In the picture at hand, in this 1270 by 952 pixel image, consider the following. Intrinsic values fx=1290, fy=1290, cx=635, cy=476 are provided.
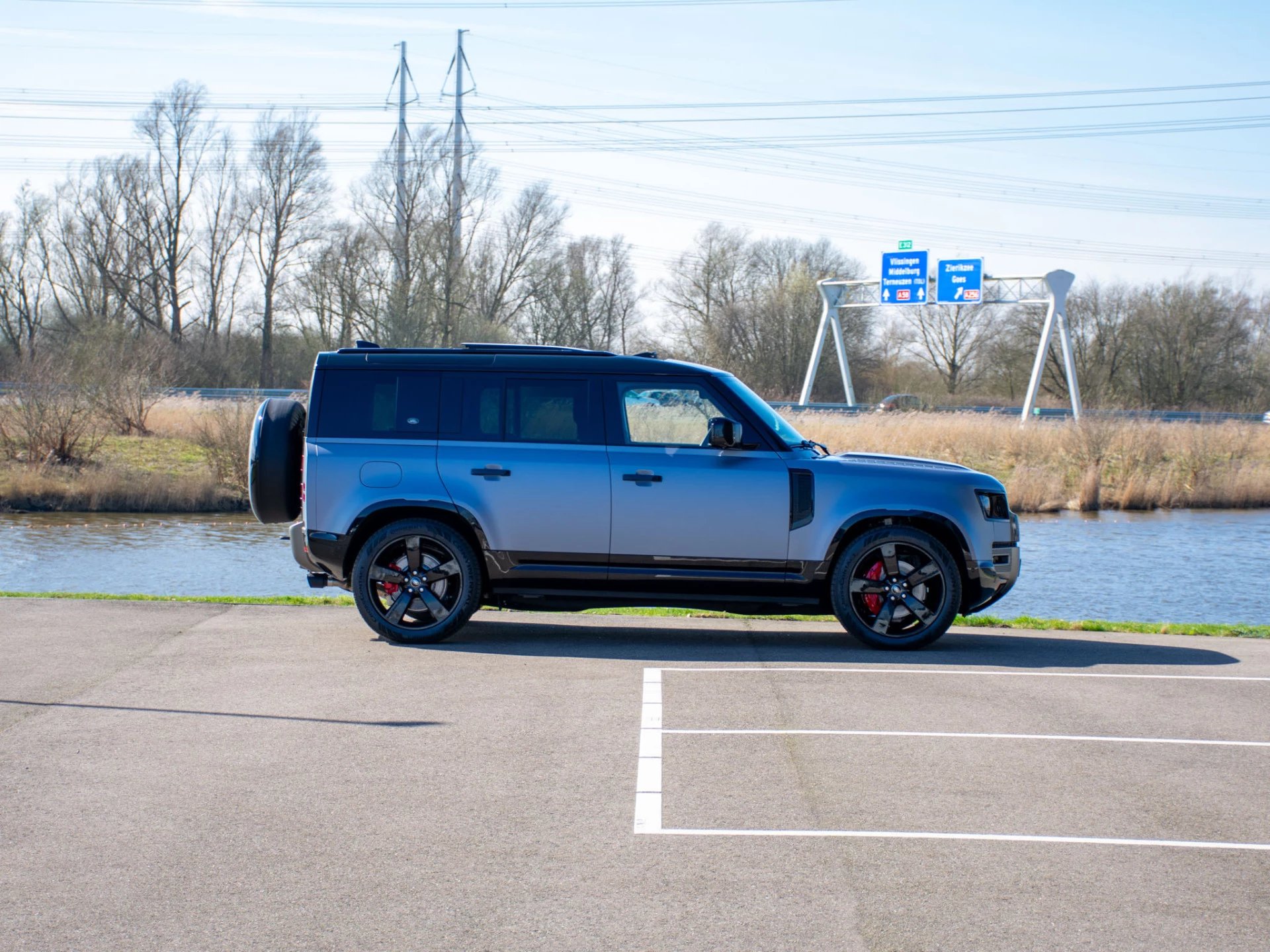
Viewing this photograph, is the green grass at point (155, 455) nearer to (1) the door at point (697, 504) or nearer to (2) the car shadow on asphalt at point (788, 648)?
(2) the car shadow on asphalt at point (788, 648)

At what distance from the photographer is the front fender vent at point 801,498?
9.33m

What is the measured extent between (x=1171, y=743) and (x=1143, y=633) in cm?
465

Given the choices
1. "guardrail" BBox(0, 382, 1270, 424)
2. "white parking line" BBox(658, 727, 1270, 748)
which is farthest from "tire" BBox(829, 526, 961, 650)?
"guardrail" BBox(0, 382, 1270, 424)

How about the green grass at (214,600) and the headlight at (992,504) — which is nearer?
the headlight at (992,504)

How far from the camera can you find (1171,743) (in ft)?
22.2

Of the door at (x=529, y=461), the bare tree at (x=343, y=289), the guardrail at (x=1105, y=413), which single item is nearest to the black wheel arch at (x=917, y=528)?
the door at (x=529, y=461)

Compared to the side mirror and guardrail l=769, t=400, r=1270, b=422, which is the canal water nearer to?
guardrail l=769, t=400, r=1270, b=422

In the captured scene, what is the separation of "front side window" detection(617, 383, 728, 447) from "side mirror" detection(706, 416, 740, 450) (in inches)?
6.0

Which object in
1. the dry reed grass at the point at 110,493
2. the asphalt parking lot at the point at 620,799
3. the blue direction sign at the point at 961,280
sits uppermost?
the blue direction sign at the point at 961,280

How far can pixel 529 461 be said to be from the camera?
31.1 ft

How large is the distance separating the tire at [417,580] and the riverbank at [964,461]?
1879cm

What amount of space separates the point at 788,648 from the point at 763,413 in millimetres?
1764

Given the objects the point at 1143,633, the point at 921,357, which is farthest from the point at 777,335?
the point at 1143,633

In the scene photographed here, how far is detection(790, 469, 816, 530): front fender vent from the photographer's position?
933cm
